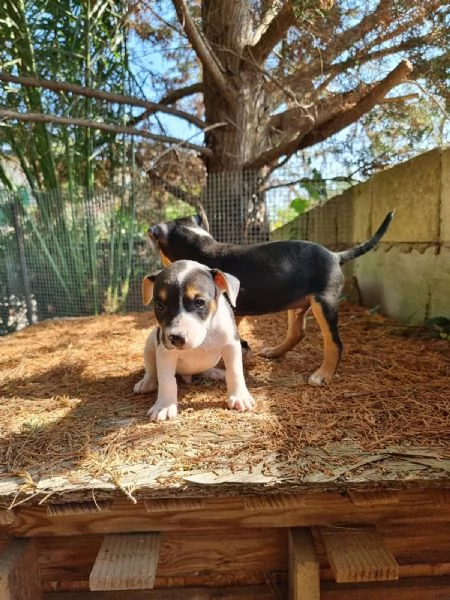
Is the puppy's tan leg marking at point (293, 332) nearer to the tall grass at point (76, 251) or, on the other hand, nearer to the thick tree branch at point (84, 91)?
the thick tree branch at point (84, 91)

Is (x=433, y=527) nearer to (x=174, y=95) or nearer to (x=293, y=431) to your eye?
(x=293, y=431)

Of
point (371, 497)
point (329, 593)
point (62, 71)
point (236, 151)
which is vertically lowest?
point (329, 593)

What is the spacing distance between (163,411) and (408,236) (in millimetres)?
2827

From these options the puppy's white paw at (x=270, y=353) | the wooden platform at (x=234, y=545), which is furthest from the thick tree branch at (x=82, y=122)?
the wooden platform at (x=234, y=545)

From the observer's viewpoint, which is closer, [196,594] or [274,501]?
[274,501]

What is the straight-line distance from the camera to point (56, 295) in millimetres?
6402

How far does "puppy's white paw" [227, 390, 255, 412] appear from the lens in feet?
6.49

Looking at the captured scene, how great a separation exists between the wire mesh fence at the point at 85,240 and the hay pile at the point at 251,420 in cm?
309

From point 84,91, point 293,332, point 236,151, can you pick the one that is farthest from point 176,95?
point 293,332

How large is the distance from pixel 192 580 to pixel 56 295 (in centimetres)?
557

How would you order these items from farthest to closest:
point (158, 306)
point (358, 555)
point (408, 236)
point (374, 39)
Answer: point (374, 39)
point (408, 236)
point (158, 306)
point (358, 555)

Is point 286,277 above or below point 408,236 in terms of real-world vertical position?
below

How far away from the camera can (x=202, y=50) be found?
14.2ft

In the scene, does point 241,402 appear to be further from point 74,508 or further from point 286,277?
point 74,508
